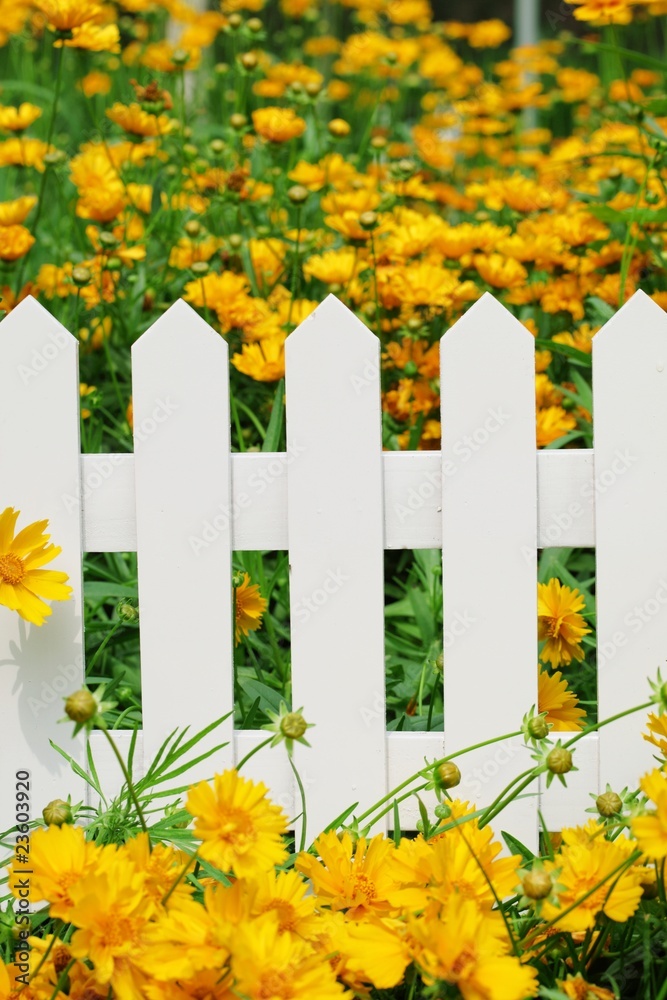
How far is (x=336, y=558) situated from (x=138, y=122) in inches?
40.3

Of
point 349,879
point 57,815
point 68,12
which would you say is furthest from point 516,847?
point 68,12

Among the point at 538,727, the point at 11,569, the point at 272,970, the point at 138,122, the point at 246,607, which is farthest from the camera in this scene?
the point at 138,122

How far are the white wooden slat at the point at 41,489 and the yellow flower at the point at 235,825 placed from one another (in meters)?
0.41

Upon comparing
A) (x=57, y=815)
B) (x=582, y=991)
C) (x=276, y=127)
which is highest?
(x=276, y=127)

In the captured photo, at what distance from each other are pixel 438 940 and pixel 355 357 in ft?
1.86

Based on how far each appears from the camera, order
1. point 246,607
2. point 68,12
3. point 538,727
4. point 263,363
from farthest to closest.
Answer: point 68,12, point 263,363, point 246,607, point 538,727

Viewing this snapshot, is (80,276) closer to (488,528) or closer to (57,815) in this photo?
(488,528)

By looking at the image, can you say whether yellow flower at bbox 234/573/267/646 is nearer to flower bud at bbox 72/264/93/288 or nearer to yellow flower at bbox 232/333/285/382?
yellow flower at bbox 232/333/285/382

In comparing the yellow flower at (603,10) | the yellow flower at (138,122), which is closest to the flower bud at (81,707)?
the yellow flower at (603,10)

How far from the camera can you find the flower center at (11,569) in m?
1.17

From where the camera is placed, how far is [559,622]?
1234 millimetres

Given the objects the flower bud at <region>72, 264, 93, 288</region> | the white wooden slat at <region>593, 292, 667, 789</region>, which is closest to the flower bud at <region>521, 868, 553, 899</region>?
the white wooden slat at <region>593, 292, 667, 789</region>

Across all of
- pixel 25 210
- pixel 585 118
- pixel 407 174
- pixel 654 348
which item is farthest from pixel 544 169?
pixel 654 348

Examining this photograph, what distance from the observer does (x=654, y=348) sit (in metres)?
1.20
